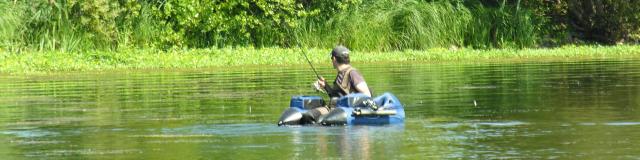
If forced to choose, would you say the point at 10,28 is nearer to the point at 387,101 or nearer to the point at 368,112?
the point at 387,101

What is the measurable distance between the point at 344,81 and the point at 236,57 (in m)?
18.2

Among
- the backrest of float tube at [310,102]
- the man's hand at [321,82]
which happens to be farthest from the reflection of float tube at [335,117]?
the man's hand at [321,82]

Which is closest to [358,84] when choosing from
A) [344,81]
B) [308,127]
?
[344,81]

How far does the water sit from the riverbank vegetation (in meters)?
5.29

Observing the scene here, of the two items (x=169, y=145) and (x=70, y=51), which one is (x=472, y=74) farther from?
(x=169, y=145)

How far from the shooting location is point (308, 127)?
16.4m

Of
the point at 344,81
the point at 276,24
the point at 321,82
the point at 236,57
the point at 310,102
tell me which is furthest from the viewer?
the point at 276,24

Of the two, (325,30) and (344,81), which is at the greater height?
(325,30)

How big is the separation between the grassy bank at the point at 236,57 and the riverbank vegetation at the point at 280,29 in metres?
0.04

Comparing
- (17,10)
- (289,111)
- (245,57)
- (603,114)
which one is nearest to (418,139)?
(289,111)

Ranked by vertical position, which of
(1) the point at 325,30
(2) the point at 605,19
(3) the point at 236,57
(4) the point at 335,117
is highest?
(2) the point at 605,19

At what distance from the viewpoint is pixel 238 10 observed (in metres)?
38.8

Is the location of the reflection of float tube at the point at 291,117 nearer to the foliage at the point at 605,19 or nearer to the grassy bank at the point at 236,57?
the grassy bank at the point at 236,57

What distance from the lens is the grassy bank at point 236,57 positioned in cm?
3244
